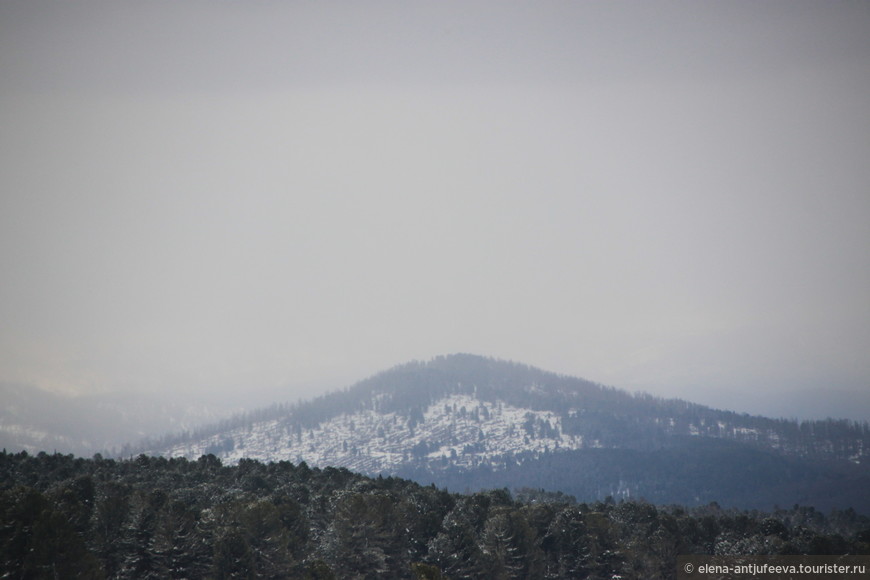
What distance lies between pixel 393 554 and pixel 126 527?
91.3ft

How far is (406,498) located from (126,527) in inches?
Result: 1396

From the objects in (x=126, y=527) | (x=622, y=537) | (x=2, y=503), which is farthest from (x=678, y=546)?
(x=2, y=503)

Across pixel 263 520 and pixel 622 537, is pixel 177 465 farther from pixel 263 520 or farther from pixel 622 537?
pixel 622 537

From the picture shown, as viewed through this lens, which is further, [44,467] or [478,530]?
[44,467]

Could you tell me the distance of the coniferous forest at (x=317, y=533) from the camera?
177ft

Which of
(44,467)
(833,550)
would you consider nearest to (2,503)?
(44,467)

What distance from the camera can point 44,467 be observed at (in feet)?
344

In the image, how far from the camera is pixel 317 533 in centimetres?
7900

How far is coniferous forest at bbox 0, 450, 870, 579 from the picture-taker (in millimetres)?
54062

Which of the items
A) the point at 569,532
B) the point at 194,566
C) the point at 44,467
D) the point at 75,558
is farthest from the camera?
the point at 44,467

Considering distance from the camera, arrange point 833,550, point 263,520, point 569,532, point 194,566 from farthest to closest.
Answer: point 569,532 < point 833,550 < point 263,520 < point 194,566

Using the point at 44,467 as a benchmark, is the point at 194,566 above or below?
below

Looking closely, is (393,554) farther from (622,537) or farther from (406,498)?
(622,537)

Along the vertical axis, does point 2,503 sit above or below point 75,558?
above
